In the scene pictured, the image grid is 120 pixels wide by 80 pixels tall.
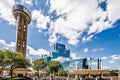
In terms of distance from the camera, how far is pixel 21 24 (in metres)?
99.9

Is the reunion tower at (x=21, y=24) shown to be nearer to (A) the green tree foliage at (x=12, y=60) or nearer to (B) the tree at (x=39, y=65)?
(B) the tree at (x=39, y=65)

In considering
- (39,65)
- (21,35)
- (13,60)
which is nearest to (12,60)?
(13,60)

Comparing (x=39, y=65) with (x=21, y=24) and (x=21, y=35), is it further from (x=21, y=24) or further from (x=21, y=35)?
(x=21, y=24)

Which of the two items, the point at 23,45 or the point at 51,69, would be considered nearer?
the point at 51,69

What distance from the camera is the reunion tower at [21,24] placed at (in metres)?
95.6

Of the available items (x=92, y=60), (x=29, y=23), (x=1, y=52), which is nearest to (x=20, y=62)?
(x=1, y=52)

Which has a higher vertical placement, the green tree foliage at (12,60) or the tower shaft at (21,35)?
the tower shaft at (21,35)

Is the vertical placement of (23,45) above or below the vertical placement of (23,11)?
below

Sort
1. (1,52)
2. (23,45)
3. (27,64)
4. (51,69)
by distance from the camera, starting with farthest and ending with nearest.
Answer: (23,45) → (51,69) → (27,64) → (1,52)

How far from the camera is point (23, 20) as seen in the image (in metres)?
104

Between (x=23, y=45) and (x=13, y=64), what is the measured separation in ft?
193

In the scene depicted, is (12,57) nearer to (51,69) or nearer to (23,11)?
(51,69)

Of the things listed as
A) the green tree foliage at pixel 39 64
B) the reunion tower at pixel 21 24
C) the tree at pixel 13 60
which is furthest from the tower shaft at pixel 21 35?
the tree at pixel 13 60

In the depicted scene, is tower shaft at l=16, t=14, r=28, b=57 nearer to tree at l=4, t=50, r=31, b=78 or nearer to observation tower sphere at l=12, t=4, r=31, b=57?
observation tower sphere at l=12, t=4, r=31, b=57
